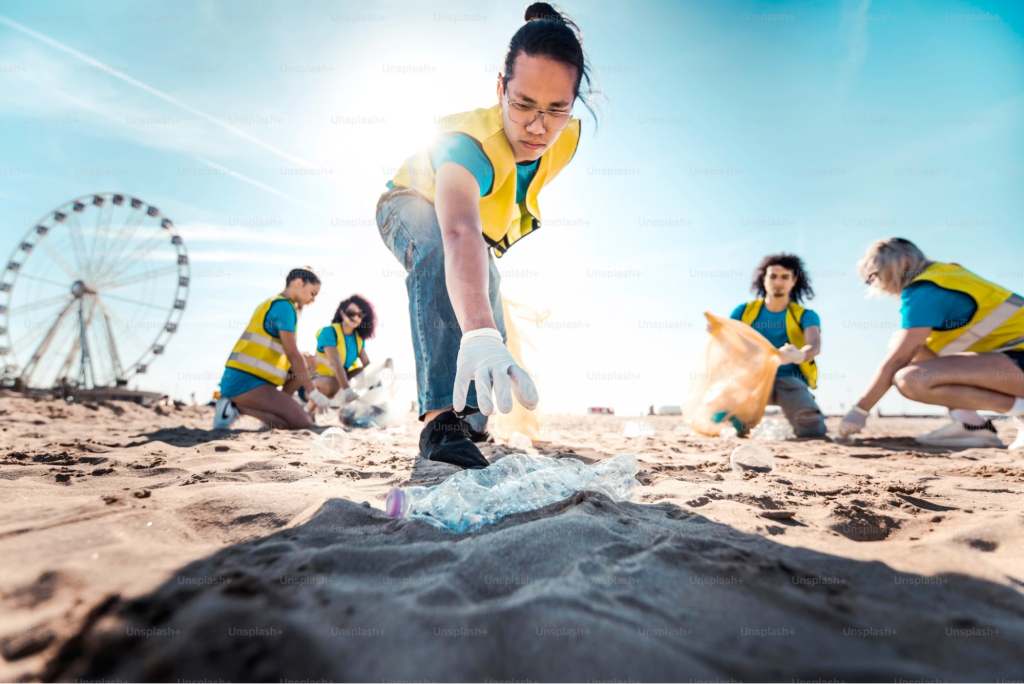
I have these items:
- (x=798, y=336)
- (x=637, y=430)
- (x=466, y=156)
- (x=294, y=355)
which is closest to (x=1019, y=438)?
(x=798, y=336)

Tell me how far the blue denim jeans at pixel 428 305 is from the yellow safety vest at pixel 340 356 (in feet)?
14.2

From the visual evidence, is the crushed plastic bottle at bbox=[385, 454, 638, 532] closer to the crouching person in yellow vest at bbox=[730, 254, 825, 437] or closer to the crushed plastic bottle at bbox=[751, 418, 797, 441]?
the crushed plastic bottle at bbox=[751, 418, 797, 441]

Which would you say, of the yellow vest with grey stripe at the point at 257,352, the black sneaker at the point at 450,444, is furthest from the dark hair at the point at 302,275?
the black sneaker at the point at 450,444

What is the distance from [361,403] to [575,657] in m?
5.49

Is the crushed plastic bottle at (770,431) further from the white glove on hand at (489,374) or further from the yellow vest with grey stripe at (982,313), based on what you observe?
the white glove on hand at (489,374)

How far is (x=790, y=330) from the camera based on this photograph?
526 cm

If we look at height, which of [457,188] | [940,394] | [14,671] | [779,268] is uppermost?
[779,268]

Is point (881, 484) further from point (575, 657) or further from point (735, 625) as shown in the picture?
point (575, 657)

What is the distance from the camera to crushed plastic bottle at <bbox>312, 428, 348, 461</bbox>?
2773 mm

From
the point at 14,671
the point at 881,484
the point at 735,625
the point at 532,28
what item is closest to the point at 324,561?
the point at 14,671

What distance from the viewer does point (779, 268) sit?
532 cm

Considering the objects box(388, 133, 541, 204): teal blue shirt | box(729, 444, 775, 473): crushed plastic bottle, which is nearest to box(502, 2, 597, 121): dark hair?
box(388, 133, 541, 204): teal blue shirt

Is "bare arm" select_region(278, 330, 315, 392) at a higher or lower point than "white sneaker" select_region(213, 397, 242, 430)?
higher

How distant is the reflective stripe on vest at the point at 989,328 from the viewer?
353 centimetres
